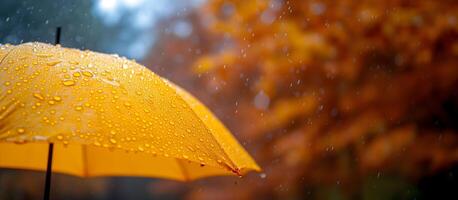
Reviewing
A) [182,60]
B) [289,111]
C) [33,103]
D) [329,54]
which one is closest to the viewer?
[33,103]

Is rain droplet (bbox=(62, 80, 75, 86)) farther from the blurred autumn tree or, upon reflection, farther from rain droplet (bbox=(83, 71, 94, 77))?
the blurred autumn tree

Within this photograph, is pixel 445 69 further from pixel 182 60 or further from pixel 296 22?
pixel 182 60

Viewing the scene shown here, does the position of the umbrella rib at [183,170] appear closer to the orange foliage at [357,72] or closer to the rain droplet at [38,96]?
the rain droplet at [38,96]

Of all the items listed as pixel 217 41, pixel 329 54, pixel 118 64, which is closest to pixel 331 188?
pixel 329 54

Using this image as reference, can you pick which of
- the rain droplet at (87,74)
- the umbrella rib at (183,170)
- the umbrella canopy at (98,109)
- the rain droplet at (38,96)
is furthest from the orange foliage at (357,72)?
the rain droplet at (38,96)

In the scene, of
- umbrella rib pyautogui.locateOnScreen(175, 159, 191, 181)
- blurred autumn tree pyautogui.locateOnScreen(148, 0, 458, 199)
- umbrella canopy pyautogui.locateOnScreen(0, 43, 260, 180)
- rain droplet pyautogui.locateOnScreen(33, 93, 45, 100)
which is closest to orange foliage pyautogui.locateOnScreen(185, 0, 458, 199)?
blurred autumn tree pyautogui.locateOnScreen(148, 0, 458, 199)

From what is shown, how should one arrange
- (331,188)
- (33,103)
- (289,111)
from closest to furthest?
(33,103), (289,111), (331,188)
